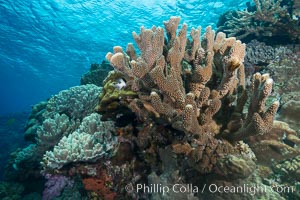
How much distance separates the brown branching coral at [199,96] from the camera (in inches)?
113

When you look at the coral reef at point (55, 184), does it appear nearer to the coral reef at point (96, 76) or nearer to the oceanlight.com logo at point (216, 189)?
the oceanlight.com logo at point (216, 189)

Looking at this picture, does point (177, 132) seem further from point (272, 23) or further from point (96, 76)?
point (96, 76)

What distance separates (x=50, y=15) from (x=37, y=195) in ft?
55.8

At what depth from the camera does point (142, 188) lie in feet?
13.4

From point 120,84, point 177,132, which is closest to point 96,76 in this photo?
point 120,84

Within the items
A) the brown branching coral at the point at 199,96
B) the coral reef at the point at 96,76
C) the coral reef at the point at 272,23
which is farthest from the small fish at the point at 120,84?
the coral reef at the point at 96,76

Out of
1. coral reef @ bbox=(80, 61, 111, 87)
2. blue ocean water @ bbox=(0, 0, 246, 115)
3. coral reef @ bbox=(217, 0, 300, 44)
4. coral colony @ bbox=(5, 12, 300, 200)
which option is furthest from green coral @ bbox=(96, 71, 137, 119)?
blue ocean water @ bbox=(0, 0, 246, 115)

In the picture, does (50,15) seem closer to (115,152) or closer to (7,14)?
(7,14)

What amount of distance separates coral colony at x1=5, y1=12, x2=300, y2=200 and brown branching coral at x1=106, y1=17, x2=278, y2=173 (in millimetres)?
14

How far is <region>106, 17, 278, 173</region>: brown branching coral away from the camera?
2865 millimetres

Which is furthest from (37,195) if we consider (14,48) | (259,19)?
(14,48)

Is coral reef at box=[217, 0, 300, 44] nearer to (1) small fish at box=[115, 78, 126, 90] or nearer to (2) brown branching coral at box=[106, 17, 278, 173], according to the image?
(2) brown branching coral at box=[106, 17, 278, 173]

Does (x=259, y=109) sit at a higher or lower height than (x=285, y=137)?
higher

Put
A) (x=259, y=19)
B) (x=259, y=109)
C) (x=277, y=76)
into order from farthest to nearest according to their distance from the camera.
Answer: (x=259, y=19), (x=277, y=76), (x=259, y=109)
